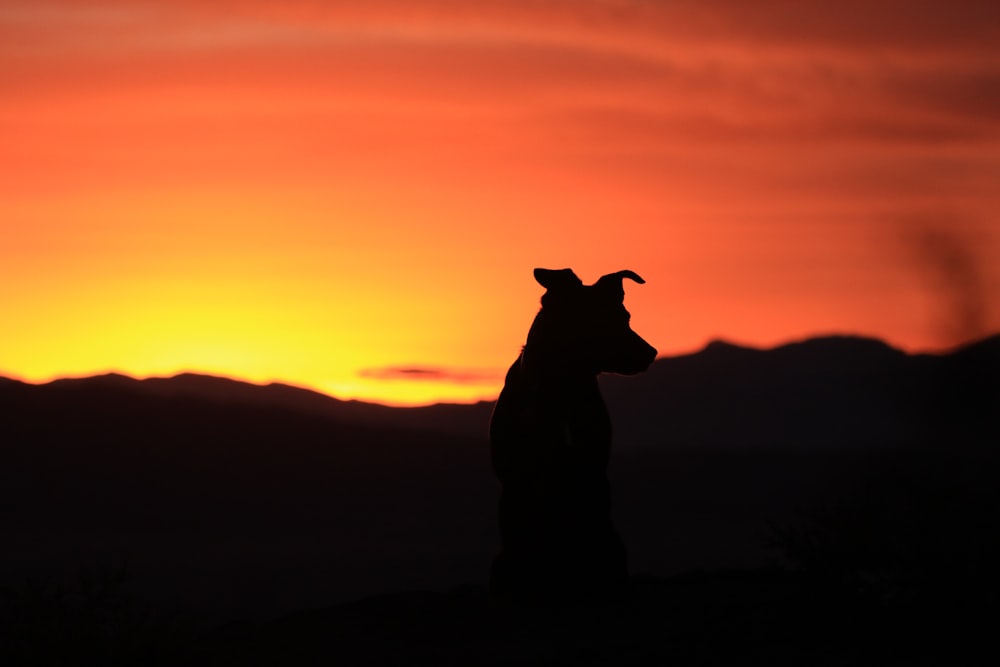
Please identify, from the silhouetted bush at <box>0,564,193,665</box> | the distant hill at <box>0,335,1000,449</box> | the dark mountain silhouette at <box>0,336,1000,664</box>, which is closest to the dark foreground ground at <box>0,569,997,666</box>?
the silhouetted bush at <box>0,564,193,665</box>

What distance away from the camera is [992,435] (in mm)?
5727

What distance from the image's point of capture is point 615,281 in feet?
35.9

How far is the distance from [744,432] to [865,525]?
6172 cm

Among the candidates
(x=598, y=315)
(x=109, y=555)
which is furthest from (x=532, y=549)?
(x=109, y=555)

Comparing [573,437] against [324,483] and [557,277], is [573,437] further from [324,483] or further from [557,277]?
[324,483]

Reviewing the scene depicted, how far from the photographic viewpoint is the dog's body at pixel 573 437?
35.3 feet

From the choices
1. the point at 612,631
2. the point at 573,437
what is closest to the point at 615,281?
the point at 573,437

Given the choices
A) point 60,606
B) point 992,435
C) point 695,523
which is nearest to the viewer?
point 992,435

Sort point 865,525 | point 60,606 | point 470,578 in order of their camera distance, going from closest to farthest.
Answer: point 865,525 → point 60,606 → point 470,578

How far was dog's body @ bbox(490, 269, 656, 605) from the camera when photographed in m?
10.8

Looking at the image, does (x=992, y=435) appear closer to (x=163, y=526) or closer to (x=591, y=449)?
(x=591, y=449)

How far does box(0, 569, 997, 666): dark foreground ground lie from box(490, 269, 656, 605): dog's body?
13.3 inches

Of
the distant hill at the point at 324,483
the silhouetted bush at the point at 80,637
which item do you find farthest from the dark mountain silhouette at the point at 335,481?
the silhouetted bush at the point at 80,637

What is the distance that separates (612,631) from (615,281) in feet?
8.72
